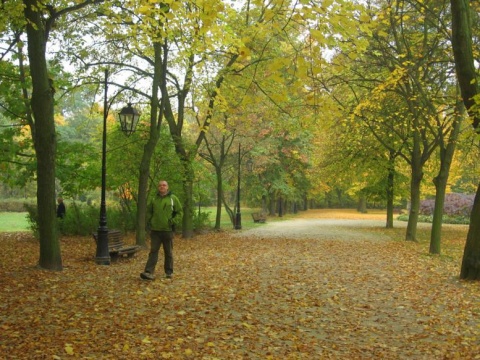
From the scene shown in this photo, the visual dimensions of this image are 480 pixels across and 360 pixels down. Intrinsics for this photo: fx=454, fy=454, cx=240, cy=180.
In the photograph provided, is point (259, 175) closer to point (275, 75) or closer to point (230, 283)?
point (230, 283)

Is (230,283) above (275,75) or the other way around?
the other way around

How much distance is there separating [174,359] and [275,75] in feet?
10.6

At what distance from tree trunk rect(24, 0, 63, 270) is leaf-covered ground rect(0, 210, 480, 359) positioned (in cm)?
66

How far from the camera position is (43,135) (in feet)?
30.7

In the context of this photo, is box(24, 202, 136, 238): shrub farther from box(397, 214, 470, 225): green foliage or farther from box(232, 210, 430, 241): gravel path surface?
box(397, 214, 470, 225): green foliage

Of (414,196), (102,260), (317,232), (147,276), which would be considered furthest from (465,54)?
(317,232)

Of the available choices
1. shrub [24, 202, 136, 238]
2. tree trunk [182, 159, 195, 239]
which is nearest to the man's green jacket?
tree trunk [182, 159, 195, 239]

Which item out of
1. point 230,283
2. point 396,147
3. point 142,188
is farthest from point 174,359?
point 396,147

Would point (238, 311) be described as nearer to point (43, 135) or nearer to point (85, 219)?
point (43, 135)

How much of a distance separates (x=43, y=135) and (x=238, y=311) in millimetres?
5521

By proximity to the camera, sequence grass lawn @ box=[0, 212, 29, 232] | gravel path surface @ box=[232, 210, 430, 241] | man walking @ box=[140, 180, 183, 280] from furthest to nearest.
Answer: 1. grass lawn @ box=[0, 212, 29, 232]
2. gravel path surface @ box=[232, 210, 430, 241]
3. man walking @ box=[140, 180, 183, 280]

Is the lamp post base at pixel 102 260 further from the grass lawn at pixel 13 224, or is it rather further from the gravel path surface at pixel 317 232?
the gravel path surface at pixel 317 232

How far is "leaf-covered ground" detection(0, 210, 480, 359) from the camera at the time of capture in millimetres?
5195

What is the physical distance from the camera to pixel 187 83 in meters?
17.3
